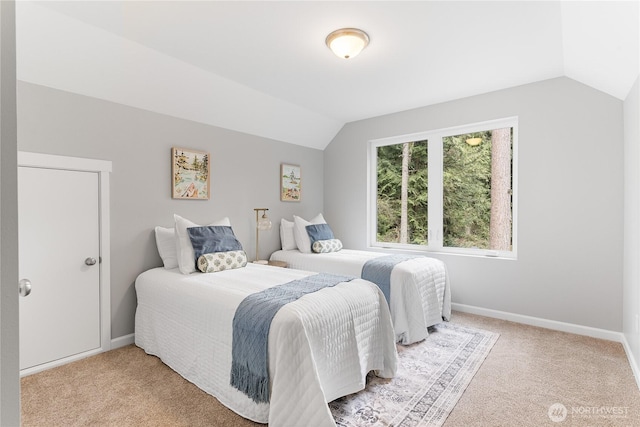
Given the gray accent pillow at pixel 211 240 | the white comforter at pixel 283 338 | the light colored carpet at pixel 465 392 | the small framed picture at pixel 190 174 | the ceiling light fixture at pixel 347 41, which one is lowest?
the light colored carpet at pixel 465 392

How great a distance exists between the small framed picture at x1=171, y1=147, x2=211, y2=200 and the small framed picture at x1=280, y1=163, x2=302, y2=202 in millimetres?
1163

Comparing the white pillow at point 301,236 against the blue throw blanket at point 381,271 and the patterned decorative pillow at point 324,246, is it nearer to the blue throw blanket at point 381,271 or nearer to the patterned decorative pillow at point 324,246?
the patterned decorative pillow at point 324,246

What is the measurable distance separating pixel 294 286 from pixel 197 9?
1.96 m

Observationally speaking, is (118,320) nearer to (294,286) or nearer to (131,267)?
(131,267)

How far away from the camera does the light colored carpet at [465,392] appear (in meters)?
1.93

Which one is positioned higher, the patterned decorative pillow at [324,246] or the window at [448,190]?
the window at [448,190]

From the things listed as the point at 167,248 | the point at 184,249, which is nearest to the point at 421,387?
the point at 184,249

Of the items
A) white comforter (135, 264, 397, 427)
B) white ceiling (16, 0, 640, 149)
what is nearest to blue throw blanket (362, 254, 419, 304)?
white comforter (135, 264, 397, 427)

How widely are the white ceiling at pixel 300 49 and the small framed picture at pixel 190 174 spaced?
0.40m

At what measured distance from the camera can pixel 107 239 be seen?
9.47 ft

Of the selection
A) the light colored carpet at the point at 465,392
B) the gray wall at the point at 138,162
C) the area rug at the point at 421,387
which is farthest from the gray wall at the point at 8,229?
the gray wall at the point at 138,162

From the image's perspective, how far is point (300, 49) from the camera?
2.67m

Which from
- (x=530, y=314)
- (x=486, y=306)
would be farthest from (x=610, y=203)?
(x=486, y=306)

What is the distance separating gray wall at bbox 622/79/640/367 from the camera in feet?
7.86
